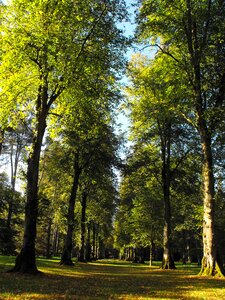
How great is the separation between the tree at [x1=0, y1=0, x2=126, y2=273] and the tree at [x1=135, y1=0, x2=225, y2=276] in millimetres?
2947

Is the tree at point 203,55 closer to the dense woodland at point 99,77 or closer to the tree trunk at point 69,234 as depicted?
the dense woodland at point 99,77

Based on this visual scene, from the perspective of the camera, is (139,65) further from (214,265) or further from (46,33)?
(214,265)

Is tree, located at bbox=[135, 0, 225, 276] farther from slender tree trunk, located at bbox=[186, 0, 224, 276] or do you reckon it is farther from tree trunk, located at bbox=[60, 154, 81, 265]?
tree trunk, located at bbox=[60, 154, 81, 265]

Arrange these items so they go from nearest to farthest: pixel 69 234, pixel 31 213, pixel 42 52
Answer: pixel 42 52, pixel 31 213, pixel 69 234

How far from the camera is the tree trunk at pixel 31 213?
1574cm

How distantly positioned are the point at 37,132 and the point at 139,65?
19.1 metres

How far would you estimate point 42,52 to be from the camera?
1611 centimetres

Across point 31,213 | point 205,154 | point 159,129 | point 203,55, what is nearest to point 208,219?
point 205,154

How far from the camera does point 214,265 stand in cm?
1769

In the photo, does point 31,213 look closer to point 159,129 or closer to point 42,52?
point 42,52

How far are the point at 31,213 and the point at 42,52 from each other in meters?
8.09

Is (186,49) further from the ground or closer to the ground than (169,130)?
further from the ground

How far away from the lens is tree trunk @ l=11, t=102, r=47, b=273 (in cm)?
1574

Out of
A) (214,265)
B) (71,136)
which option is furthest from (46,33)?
(214,265)
